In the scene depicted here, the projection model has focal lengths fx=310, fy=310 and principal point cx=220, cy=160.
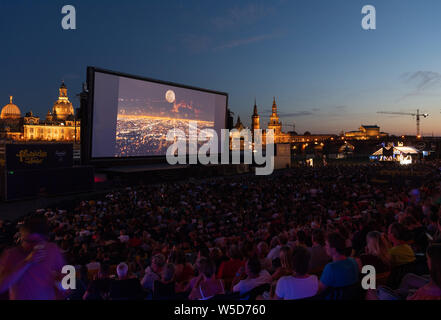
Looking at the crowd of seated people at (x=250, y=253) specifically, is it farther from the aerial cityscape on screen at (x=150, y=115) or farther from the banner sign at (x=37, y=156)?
the aerial cityscape on screen at (x=150, y=115)

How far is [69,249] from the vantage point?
717 cm

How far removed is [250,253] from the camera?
5.14 m

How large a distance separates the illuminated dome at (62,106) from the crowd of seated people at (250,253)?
428 ft

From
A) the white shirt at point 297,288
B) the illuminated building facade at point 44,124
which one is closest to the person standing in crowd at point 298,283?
the white shirt at point 297,288

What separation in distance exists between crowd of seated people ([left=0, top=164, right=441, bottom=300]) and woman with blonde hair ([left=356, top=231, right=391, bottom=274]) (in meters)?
0.01

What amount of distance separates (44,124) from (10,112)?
3031 centimetres

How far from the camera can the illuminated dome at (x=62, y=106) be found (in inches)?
5026

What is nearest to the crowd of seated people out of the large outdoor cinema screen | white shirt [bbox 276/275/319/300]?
white shirt [bbox 276/275/319/300]

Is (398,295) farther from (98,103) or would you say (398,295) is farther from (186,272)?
(98,103)

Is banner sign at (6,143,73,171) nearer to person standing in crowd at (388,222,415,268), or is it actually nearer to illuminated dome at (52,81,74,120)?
person standing in crowd at (388,222,415,268)

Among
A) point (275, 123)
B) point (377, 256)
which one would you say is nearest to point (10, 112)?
point (275, 123)

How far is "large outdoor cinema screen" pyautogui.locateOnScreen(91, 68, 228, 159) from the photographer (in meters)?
25.5
